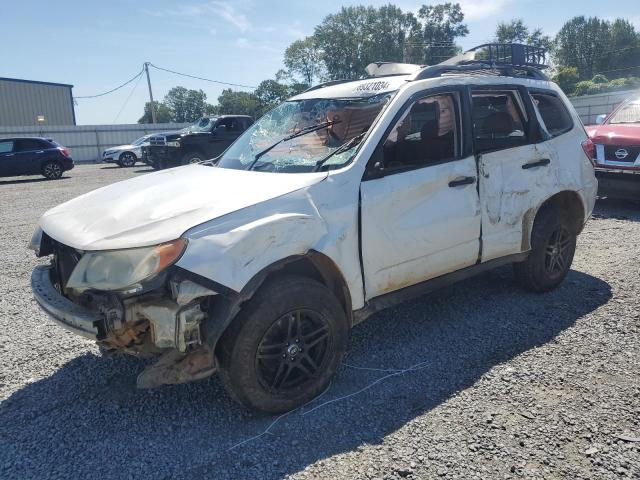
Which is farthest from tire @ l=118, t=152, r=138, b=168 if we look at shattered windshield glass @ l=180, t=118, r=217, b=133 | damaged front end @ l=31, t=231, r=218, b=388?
damaged front end @ l=31, t=231, r=218, b=388

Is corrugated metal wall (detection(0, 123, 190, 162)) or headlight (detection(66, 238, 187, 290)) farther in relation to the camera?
corrugated metal wall (detection(0, 123, 190, 162))

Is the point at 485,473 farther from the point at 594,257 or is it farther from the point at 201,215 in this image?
the point at 594,257

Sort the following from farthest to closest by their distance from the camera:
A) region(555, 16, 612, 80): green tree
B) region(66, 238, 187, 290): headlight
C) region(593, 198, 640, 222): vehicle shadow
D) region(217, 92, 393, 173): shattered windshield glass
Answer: region(555, 16, 612, 80): green tree, region(593, 198, 640, 222): vehicle shadow, region(217, 92, 393, 173): shattered windshield glass, region(66, 238, 187, 290): headlight

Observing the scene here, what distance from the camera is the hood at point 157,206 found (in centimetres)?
266

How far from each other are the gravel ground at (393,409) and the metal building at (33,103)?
3890cm

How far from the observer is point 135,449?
274 centimetres

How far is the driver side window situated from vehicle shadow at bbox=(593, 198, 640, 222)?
511 centimetres

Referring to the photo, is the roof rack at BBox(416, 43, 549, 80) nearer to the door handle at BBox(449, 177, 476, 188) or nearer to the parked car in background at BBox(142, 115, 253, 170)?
the door handle at BBox(449, 177, 476, 188)

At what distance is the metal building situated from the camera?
127ft

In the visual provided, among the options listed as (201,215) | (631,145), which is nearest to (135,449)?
(201,215)

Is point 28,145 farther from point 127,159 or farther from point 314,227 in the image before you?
point 314,227

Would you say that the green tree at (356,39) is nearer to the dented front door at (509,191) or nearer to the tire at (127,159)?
the tire at (127,159)

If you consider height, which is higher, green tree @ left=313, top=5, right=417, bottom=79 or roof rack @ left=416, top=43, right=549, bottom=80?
green tree @ left=313, top=5, right=417, bottom=79

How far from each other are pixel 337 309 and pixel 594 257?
408 centimetres
